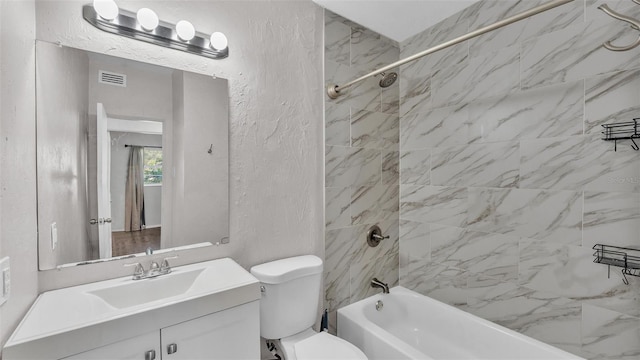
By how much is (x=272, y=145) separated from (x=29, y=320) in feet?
4.03

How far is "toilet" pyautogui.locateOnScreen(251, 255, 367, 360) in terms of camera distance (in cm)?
145

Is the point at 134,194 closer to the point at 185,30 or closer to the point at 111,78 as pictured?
the point at 111,78

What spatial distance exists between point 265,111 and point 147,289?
1.09m

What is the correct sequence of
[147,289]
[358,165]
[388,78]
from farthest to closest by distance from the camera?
[358,165], [388,78], [147,289]

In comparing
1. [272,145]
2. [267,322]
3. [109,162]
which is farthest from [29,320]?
[272,145]

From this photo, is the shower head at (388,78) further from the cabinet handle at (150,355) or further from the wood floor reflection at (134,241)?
the cabinet handle at (150,355)

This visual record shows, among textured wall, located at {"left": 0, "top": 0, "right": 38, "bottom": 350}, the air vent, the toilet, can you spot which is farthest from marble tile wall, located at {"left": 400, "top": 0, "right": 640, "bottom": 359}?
textured wall, located at {"left": 0, "top": 0, "right": 38, "bottom": 350}

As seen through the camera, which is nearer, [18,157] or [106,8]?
[18,157]

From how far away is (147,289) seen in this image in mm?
1246

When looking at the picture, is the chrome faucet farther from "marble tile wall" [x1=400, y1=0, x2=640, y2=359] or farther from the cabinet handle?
"marble tile wall" [x1=400, y1=0, x2=640, y2=359]

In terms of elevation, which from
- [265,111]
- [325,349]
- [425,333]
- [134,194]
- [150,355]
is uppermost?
[265,111]

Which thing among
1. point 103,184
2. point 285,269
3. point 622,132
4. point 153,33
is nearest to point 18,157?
point 103,184

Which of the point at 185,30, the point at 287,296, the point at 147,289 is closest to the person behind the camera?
the point at 147,289

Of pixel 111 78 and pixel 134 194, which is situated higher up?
pixel 111 78
